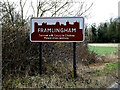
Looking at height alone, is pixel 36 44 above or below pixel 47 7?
below

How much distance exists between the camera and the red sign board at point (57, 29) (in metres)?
7.80

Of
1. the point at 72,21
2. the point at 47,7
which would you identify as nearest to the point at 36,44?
the point at 72,21

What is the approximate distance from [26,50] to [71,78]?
2.12m

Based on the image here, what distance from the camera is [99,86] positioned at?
6836 millimetres

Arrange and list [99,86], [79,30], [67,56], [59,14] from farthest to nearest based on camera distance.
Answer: [59,14]
[67,56]
[79,30]
[99,86]

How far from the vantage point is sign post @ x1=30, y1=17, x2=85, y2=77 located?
7.80 meters

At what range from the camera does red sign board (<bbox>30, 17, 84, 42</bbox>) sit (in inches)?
307

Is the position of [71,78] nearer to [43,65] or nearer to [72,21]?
[43,65]

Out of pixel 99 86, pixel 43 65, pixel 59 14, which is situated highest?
pixel 59 14

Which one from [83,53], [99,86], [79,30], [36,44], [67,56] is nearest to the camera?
[99,86]

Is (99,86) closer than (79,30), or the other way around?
(99,86)

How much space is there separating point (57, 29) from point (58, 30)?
57 millimetres

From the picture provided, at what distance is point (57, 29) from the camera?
7926 mm

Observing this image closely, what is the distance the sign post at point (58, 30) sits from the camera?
25.6ft
